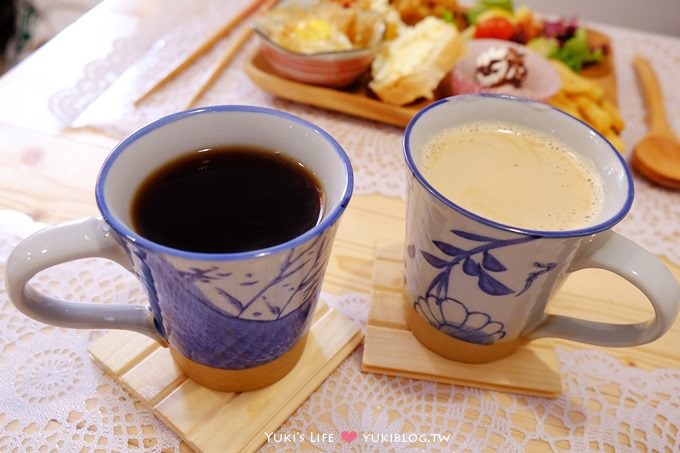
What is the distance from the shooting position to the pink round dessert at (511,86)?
117cm

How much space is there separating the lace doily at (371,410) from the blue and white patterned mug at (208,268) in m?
0.08

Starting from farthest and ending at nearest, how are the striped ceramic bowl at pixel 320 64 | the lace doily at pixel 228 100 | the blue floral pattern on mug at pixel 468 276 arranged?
the striped ceramic bowl at pixel 320 64 → the lace doily at pixel 228 100 → the blue floral pattern on mug at pixel 468 276

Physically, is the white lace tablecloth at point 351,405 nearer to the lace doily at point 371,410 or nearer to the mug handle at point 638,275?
the lace doily at point 371,410

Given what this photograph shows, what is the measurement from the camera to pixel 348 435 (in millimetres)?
618

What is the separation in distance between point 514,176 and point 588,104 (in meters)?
0.63

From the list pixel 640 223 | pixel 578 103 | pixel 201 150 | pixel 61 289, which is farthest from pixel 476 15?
pixel 61 289

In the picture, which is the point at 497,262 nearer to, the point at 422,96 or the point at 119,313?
the point at 119,313

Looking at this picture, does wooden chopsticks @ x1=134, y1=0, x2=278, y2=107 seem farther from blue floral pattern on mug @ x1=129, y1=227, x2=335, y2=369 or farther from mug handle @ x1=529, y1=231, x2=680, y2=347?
mug handle @ x1=529, y1=231, x2=680, y2=347

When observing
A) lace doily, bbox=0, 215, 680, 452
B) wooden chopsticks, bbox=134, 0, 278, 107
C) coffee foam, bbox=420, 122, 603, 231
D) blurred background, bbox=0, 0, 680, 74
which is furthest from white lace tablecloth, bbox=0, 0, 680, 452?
blurred background, bbox=0, 0, 680, 74

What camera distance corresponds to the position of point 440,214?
551 millimetres

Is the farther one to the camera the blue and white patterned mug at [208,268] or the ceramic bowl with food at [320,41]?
the ceramic bowl with food at [320,41]

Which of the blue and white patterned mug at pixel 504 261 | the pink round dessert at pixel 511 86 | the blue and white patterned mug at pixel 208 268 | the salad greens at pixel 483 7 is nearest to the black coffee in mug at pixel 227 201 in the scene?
the blue and white patterned mug at pixel 208 268

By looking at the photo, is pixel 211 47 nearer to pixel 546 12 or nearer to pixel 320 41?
pixel 320 41

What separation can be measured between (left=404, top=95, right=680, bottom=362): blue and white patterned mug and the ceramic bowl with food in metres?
0.46
